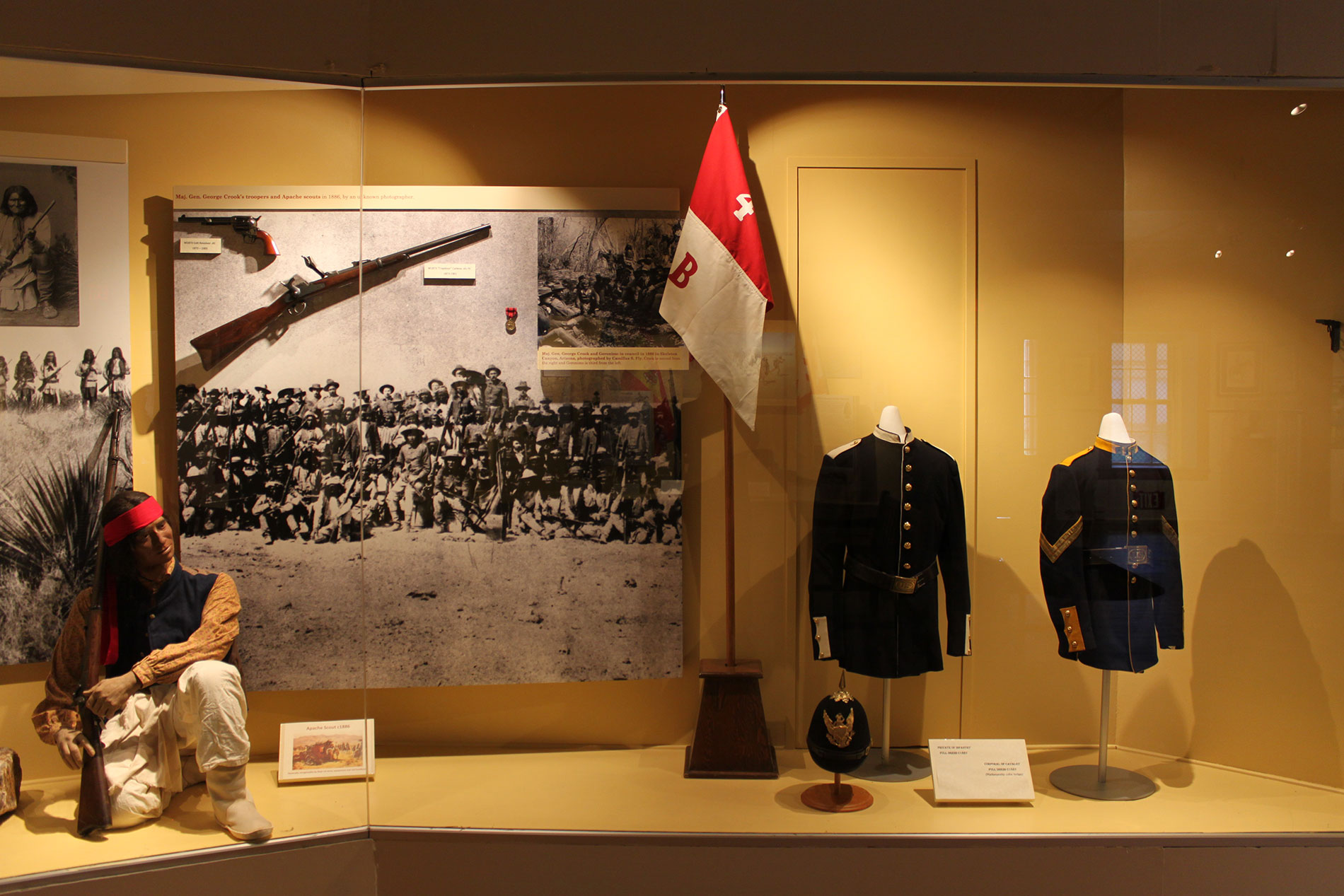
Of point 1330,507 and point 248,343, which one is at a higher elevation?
point 248,343

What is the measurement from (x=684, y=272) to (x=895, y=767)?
157 cm

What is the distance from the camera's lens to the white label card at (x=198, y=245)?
2217mm

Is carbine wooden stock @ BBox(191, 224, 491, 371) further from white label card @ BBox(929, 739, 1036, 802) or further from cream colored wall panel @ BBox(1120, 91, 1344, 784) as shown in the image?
cream colored wall panel @ BBox(1120, 91, 1344, 784)

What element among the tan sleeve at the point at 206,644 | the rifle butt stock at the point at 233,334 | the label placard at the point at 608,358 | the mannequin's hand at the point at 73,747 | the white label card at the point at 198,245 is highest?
the white label card at the point at 198,245

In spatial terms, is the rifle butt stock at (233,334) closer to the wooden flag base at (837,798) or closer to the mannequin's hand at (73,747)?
the mannequin's hand at (73,747)

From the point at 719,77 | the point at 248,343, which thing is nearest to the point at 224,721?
the point at 248,343

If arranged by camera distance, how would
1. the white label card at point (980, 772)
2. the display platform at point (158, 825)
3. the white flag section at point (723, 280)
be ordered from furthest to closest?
the white flag section at point (723, 280) → the white label card at point (980, 772) → the display platform at point (158, 825)

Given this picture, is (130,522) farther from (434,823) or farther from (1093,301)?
(1093,301)

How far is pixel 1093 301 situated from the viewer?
2281 mm

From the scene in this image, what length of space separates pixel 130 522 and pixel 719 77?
1.97 m

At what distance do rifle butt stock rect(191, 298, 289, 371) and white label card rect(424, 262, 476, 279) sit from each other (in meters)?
0.40

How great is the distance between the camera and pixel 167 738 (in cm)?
209

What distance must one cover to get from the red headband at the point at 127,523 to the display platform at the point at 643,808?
0.63 metres

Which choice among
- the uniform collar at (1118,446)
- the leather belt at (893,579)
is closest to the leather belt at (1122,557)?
the uniform collar at (1118,446)
